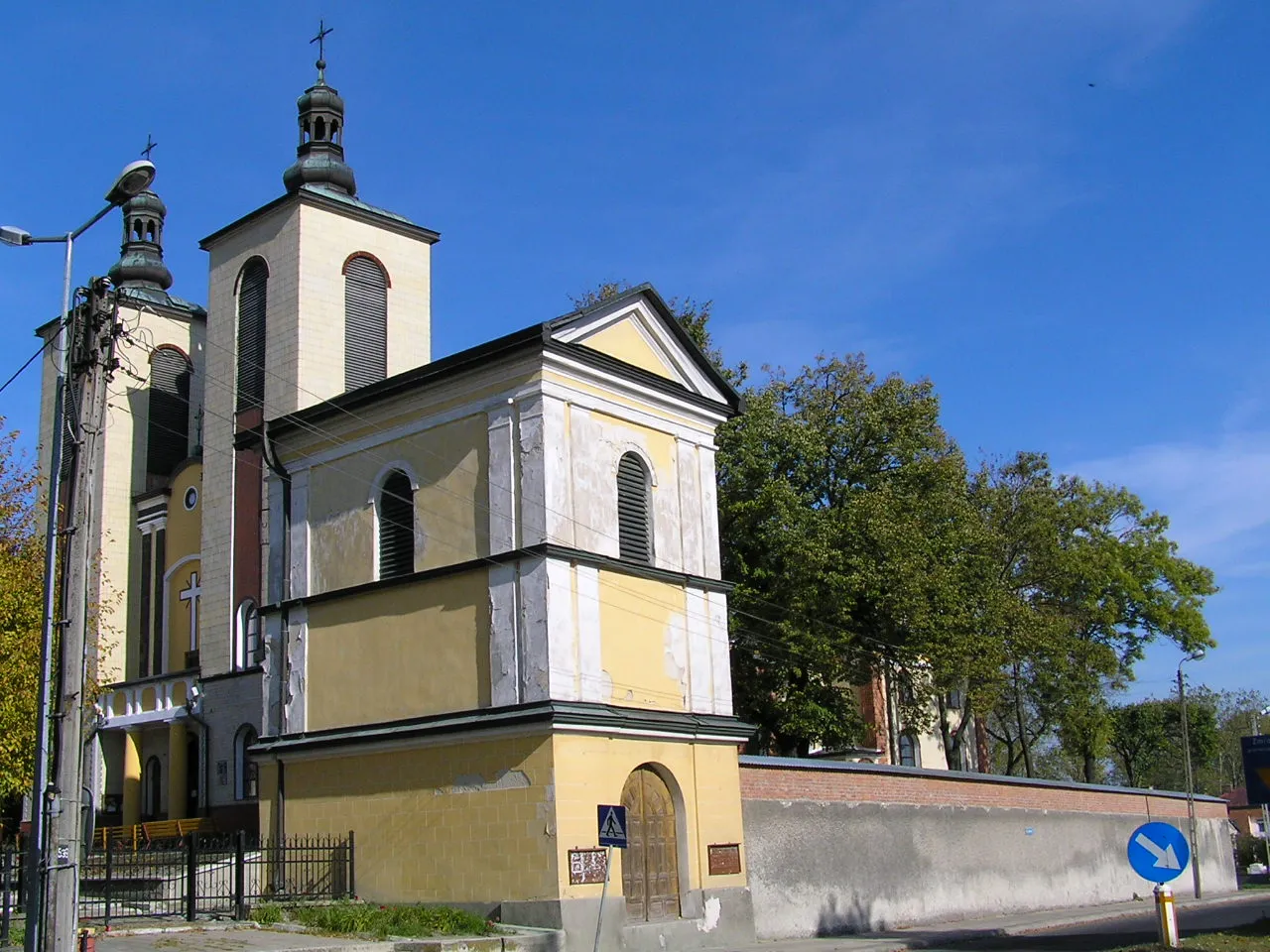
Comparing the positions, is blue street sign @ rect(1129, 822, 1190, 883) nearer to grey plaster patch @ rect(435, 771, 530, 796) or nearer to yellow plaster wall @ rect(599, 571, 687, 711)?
grey plaster patch @ rect(435, 771, 530, 796)

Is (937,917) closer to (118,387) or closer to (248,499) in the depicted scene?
(248,499)

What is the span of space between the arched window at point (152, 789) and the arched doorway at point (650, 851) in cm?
1573

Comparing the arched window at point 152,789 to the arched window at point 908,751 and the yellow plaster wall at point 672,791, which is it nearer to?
the yellow plaster wall at point 672,791

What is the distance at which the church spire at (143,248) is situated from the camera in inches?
1523

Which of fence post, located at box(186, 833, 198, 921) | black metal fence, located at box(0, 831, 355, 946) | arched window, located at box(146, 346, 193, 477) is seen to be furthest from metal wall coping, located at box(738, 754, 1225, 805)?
arched window, located at box(146, 346, 193, 477)

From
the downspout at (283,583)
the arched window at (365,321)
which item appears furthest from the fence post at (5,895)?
the arched window at (365,321)

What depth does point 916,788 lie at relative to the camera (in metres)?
27.1

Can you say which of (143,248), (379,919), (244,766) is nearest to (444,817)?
(379,919)

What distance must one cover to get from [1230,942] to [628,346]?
12.2 m

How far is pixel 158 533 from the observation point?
3419 centimetres

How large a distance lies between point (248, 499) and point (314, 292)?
4.80 metres

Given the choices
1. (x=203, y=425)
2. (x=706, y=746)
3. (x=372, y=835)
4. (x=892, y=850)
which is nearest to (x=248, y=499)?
(x=203, y=425)

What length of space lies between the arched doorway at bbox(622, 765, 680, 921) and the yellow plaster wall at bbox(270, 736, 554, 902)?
68.2 inches

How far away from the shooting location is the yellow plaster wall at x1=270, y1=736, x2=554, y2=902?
765 inches
